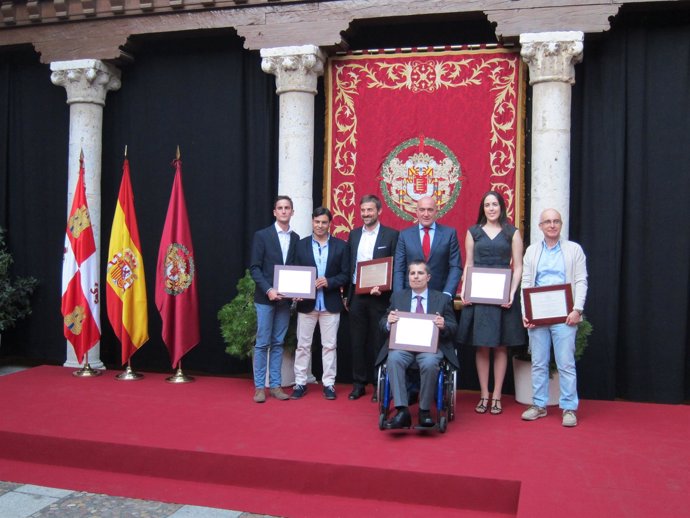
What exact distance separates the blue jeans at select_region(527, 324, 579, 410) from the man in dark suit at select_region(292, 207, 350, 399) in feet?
4.52

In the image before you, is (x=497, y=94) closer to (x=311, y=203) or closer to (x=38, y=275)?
(x=311, y=203)

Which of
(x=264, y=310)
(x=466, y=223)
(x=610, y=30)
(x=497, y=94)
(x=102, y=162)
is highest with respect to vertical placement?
(x=610, y=30)

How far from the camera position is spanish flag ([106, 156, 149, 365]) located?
6.25 m

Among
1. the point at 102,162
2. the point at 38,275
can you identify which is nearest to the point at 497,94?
the point at 102,162

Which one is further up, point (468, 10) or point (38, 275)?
point (468, 10)

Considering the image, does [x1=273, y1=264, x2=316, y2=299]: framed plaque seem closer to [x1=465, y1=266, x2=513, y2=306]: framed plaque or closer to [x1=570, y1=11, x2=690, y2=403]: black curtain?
[x1=465, y1=266, x2=513, y2=306]: framed plaque

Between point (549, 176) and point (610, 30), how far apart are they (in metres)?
1.28

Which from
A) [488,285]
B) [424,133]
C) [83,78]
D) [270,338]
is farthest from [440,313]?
[83,78]

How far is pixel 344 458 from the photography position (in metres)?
3.97

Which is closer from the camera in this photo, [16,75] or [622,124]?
[622,124]

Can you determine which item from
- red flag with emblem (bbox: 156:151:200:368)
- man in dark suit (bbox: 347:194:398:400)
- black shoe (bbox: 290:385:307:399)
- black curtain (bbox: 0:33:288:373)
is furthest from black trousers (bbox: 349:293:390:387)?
black curtain (bbox: 0:33:288:373)

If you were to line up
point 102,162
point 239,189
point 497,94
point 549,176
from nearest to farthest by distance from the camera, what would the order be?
point 549,176 → point 497,94 → point 239,189 → point 102,162

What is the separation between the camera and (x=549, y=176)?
5.72 m

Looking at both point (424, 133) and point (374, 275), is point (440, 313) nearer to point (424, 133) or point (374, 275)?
point (374, 275)
